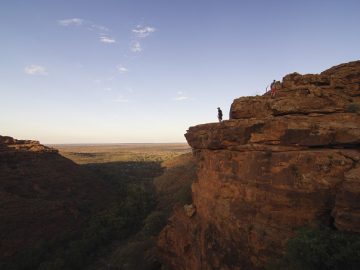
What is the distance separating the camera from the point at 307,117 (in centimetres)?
1380

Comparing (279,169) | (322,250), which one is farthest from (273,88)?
(322,250)

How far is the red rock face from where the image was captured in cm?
1180

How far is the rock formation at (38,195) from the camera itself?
30.1 meters

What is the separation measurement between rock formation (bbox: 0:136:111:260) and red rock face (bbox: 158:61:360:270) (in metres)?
20.3

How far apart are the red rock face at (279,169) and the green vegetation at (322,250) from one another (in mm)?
507

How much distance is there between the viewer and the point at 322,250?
425 inches

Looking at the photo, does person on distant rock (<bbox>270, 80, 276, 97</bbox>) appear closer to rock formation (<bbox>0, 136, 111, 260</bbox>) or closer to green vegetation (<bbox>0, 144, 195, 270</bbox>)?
green vegetation (<bbox>0, 144, 195, 270</bbox>)

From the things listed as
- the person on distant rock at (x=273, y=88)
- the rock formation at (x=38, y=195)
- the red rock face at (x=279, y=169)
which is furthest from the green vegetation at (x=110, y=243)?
the person on distant rock at (x=273, y=88)

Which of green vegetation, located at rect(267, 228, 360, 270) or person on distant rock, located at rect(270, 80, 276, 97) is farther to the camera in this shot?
person on distant rock, located at rect(270, 80, 276, 97)

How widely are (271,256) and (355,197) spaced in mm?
4850

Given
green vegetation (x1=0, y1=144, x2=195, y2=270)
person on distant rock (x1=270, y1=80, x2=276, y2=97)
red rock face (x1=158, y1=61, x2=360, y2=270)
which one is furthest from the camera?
green vegetation (x1=0, y1=144, x2=195, y2=270)

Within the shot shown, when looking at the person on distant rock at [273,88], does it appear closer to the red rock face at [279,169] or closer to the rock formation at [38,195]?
the red rock face at [279,169]

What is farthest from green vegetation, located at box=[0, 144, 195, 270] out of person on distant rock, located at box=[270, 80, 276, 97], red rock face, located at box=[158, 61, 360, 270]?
person on distant rock, located at box=[270, 80, 276, 97]

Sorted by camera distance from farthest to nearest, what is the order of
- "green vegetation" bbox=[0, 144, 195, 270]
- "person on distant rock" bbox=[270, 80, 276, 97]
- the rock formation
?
1. the rock formation
2. "green vegetation" bbox=[0, 144, 195, 270]
3. "person on distant rock" bbox=[270, 80, 276, 97]
